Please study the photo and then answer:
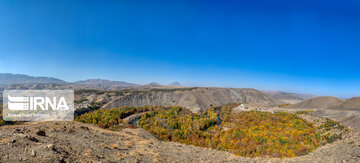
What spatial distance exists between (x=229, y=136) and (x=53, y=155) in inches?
1315

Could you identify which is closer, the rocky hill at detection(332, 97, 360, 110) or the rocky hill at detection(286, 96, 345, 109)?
the rocky hill at detection(332, 97, 360, 110)

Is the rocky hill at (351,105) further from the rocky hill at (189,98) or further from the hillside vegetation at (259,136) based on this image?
the rocky hill at (189,98)

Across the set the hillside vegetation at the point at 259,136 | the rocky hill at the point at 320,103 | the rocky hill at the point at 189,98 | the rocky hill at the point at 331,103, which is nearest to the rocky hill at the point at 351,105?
the rocky hill at the point at 331,103

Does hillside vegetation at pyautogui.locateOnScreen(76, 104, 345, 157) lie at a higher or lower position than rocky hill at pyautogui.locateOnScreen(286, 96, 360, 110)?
lower

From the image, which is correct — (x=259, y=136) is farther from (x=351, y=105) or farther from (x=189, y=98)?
(x=189, y=98)

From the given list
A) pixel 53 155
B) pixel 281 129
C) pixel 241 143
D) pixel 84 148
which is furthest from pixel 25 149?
pixel 281 129

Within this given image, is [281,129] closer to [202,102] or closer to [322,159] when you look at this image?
[322,159]

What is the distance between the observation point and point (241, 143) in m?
30.5

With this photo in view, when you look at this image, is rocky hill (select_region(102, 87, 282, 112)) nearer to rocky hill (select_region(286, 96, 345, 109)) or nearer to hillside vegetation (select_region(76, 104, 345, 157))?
hillside vegetation (select_region(76, 104, 345, 157))

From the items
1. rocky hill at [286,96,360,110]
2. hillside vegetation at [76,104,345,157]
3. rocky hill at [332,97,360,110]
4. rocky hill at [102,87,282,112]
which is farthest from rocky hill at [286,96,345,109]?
rocky hill at [102,87,282,112]

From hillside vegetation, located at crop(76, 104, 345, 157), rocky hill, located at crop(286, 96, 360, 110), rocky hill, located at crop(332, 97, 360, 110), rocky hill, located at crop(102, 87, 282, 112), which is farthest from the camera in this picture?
rocky hill, located at crop(102, 87, 282, 112)

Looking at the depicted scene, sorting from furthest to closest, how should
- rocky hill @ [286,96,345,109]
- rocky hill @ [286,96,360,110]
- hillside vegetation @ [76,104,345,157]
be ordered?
rocky hill @ [286,96,345,109], rocky hill @ [286,96,360,110], hillside vegetation @ [76,104,345,157]

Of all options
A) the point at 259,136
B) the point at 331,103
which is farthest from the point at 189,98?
the point at 331,103

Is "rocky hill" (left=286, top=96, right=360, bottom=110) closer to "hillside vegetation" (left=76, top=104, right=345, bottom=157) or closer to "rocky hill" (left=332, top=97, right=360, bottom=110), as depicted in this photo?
"rocky hill" (left=332, top=97, right=360, bottom=110)
